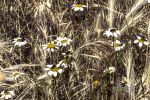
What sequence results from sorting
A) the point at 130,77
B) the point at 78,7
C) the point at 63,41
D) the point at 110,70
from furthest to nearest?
the point at 78,7 → the point at 63,41 → the point at 110,70 → the point at 130,77

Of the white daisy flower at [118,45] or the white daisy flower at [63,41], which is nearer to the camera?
the white daisy flower at [118,45]

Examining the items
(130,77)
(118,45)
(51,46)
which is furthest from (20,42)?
(130,77)

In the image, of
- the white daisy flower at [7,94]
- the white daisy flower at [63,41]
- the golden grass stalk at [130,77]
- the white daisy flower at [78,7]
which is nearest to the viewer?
the golden grass stalk at [130,77]

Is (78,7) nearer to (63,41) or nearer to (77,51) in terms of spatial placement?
(63,41)

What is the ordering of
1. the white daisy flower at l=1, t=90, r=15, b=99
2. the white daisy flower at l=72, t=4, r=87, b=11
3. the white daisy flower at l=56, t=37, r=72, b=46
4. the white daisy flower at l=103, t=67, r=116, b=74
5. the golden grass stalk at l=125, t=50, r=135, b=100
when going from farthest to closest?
the white daisy flower at l=72, t=4, r=87, b=11, the white daisy flower at l=56, t=37, r=72, b=46, the white daisy flower at l=1, t=90, r=15, b=99, the white daisy flower at l=103, t=67, r=116, b=74, the golden grass stalk at l=125, t=50, r=135, b=100

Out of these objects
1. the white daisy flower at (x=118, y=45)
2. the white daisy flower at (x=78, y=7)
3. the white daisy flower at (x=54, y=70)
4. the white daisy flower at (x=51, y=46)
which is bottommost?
the white daisy flower at (x=54, y=70)

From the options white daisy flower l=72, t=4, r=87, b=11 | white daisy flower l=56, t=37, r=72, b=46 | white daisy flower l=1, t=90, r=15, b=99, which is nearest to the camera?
white daisy flower l=1, t=90, r=15, b=99

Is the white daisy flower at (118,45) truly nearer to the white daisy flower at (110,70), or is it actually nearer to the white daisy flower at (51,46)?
the white daisy flower at (110,70)

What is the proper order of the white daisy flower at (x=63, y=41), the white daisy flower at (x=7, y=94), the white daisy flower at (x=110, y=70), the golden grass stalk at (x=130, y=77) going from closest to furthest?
the golden grass stalk at (x=130, y=77)
the white daisy flower at (x=110, y=70)
the white daisy flower at (x=7, y=94)
the white daisy flower at (x=63, y=41)

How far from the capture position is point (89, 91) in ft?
4.25

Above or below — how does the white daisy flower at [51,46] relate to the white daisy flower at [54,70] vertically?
above

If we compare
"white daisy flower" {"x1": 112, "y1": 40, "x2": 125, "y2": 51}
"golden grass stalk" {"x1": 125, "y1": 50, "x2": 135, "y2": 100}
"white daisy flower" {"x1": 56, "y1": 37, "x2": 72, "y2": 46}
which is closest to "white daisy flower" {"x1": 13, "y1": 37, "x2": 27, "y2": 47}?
"white daisy flower" {"x1": 56, "y1": 37, "x2": 72, "y2": 46}

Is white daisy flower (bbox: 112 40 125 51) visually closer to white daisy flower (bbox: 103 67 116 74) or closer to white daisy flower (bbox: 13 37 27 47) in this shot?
white daisy flower (bbox: 103 67 116 74)

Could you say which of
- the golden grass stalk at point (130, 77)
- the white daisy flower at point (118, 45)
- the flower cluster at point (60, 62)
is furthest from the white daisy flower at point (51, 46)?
the golden grass stalk at point (130, 77)
